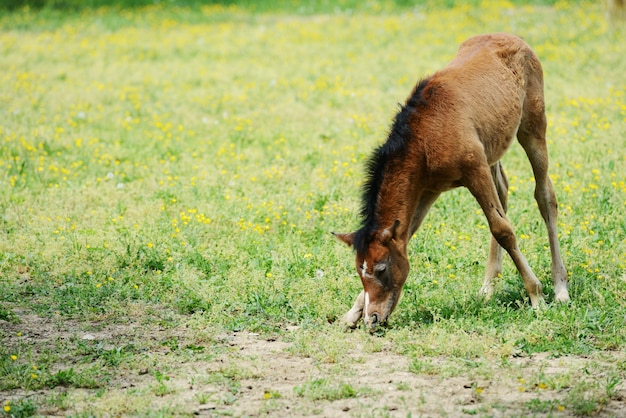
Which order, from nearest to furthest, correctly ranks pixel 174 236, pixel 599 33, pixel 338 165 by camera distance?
pixel 174 236 → pixel 338 165 → pixel 599 33

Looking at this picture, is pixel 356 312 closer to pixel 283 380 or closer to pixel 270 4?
pixel 283 380

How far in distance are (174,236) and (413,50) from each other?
9.86 metres

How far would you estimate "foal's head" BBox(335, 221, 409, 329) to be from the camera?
628 cm

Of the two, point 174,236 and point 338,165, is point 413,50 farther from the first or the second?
point 174,236

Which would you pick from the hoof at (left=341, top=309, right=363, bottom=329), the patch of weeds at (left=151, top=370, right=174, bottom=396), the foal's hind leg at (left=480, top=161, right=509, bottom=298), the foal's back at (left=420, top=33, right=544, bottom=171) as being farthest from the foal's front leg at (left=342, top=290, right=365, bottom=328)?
the patch of weeds at (left=151, top=370, right=174, bottom=396)

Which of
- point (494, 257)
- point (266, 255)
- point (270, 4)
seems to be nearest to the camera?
point (494, 257)

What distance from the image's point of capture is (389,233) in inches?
246

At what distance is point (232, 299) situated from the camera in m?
7.15

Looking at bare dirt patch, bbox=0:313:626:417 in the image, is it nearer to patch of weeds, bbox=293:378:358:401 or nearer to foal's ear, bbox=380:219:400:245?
patch of weeds, bbox=293:378:358:401

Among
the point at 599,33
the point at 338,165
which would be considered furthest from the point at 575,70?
the point at 338,165

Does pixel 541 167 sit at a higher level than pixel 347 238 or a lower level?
higher

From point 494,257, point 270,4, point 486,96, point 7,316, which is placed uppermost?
point 486,96

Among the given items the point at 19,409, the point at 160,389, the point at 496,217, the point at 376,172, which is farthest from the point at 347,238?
the point at 19,409

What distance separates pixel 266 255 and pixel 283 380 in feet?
7.86
